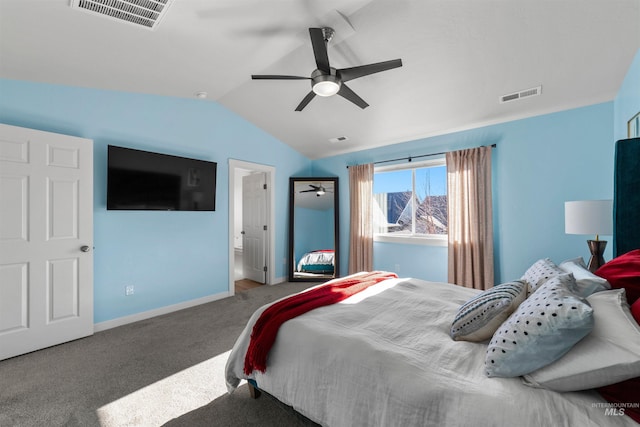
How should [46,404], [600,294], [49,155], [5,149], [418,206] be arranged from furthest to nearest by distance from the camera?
[418,206], [49,155], [5,149], [46,404], [600,294]

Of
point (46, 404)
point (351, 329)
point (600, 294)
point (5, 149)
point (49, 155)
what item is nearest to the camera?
point (600, 294)

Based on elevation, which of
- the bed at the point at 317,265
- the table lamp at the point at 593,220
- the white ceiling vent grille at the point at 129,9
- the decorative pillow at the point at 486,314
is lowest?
the bed at the point at 317,265

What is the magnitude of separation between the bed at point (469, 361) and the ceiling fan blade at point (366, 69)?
1670 mm

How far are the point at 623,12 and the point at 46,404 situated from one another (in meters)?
4.76

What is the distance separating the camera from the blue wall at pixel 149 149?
274cm

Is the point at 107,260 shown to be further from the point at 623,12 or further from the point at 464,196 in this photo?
the point at 623,12

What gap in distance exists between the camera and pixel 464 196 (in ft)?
12.0

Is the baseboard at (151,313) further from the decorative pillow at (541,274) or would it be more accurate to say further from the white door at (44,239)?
the decorative pillow at (541,274)

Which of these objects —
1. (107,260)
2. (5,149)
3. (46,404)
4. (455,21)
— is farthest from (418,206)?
(5,149)

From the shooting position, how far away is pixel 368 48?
261 cm

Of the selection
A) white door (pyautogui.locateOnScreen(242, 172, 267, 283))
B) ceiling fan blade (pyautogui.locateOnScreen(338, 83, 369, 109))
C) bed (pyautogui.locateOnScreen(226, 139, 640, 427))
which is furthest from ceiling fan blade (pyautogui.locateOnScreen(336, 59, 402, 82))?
white door (pyautogui.locateOnScreen(242, 172, 267, 283))

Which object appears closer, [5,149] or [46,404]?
[46,404]

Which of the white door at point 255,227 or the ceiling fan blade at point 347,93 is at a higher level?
the ceiling fan blade at point 347,93

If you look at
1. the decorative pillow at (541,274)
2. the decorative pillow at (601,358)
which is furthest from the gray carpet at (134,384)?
the decorative pillow at (541,274)
